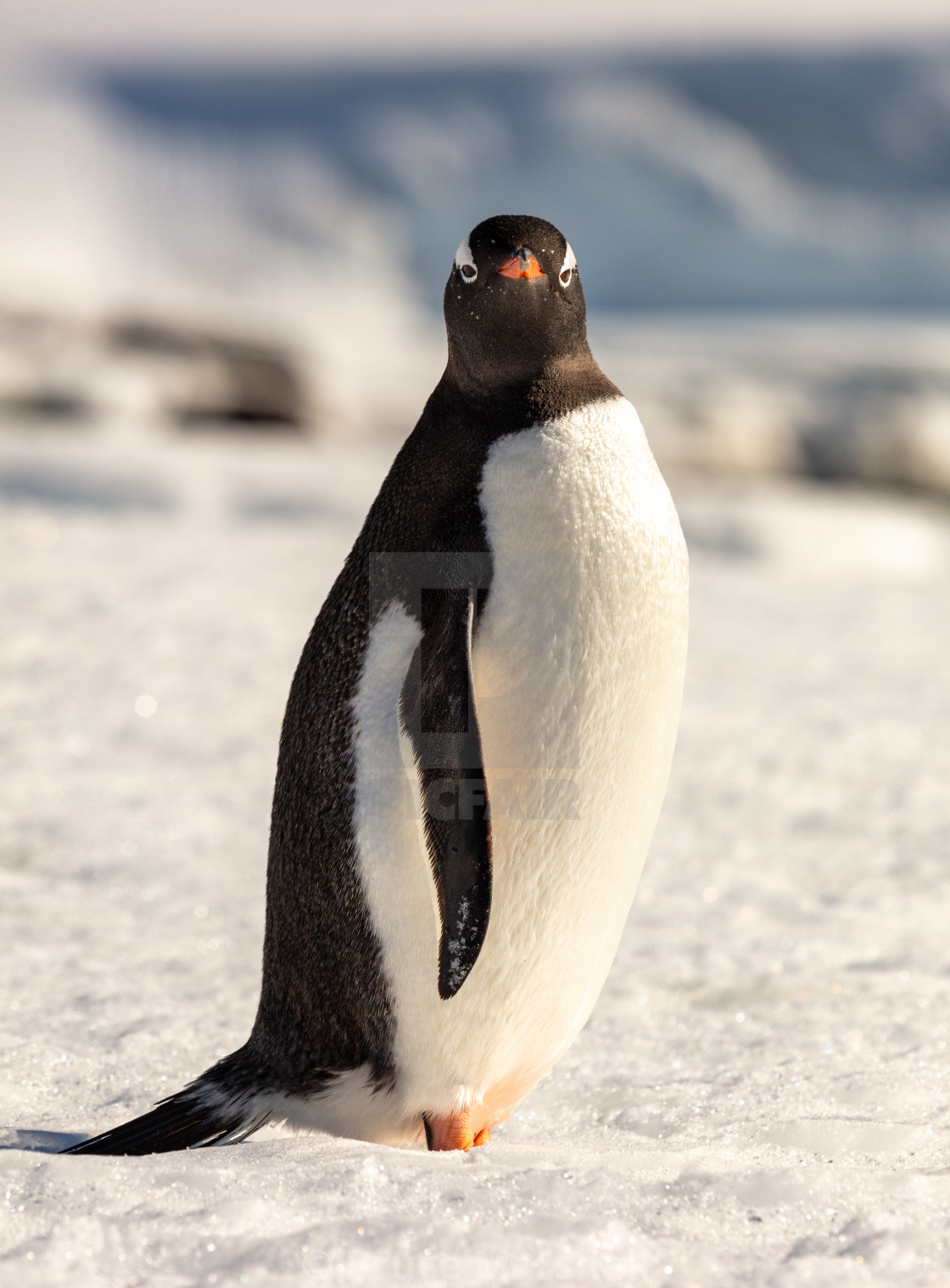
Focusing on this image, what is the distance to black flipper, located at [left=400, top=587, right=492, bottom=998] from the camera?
1.53 metres

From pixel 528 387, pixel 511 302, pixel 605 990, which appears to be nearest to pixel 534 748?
pixel 528 387

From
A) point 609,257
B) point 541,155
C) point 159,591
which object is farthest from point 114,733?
point 541,155

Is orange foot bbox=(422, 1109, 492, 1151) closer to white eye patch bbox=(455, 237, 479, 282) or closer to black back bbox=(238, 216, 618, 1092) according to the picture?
black back bbox=(238, 216, 618, 1092)

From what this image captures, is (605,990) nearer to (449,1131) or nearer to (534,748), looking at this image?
(449,1131)

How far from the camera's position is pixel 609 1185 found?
136 centimetres

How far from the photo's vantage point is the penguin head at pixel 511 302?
65.6 inches

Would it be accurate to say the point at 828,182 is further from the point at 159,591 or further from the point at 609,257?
the point at 159,591

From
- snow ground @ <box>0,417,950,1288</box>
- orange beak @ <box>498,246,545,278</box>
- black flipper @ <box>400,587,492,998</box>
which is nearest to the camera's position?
snow ground @ <box>0,417,950,1288</box>

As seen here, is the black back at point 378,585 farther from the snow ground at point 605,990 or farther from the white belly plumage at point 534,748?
the snow ground at point 605,990

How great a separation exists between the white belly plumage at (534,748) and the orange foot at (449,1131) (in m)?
0.02

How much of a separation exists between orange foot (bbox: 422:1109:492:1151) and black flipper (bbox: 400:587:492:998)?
0.92 ft

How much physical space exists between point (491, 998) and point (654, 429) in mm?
7156

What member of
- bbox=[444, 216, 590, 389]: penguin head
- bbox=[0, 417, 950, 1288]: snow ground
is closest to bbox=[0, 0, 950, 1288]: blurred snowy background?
bbox=[0, 417, 950, 1288]: snow ground

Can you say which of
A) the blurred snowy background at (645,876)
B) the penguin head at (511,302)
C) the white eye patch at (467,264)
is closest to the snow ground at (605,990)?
the blurred snowy background at (645,876)
